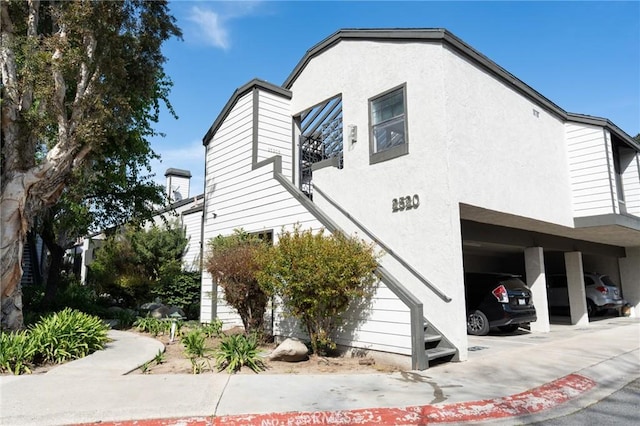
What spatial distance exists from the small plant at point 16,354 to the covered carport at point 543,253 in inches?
316

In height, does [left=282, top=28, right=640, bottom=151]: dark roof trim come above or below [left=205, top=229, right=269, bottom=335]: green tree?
above

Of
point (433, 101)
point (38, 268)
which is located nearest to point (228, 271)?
point (433, 101)

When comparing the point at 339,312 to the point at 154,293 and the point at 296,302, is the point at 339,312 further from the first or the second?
the point at 154,293

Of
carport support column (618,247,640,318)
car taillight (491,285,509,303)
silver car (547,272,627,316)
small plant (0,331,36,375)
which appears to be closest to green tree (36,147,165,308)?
small plant (0,331,36,375)

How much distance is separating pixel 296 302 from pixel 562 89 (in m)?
10.3

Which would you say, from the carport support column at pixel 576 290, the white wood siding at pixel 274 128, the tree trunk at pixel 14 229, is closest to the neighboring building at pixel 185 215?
the white wood siding at pixel 274 128

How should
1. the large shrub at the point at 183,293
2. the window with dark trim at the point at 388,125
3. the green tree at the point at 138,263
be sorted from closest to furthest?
→ the window with dark trim at the point at 388,125 < the large shrub at the point at 183,293 < the green tree at the point at 138,263

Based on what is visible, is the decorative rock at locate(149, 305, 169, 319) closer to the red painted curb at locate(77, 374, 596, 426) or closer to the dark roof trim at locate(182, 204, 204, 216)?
the dark roof trim at locate(182, 204, 204, 216)

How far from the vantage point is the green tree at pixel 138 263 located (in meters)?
16.3

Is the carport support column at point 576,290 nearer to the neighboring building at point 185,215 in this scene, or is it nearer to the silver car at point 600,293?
the silver car at point 600,293

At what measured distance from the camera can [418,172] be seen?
8281mm

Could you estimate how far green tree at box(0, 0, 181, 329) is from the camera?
8188mm

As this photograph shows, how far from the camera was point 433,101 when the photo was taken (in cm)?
820

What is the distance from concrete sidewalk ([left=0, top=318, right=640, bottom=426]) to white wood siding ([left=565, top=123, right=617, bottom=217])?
208 inches
